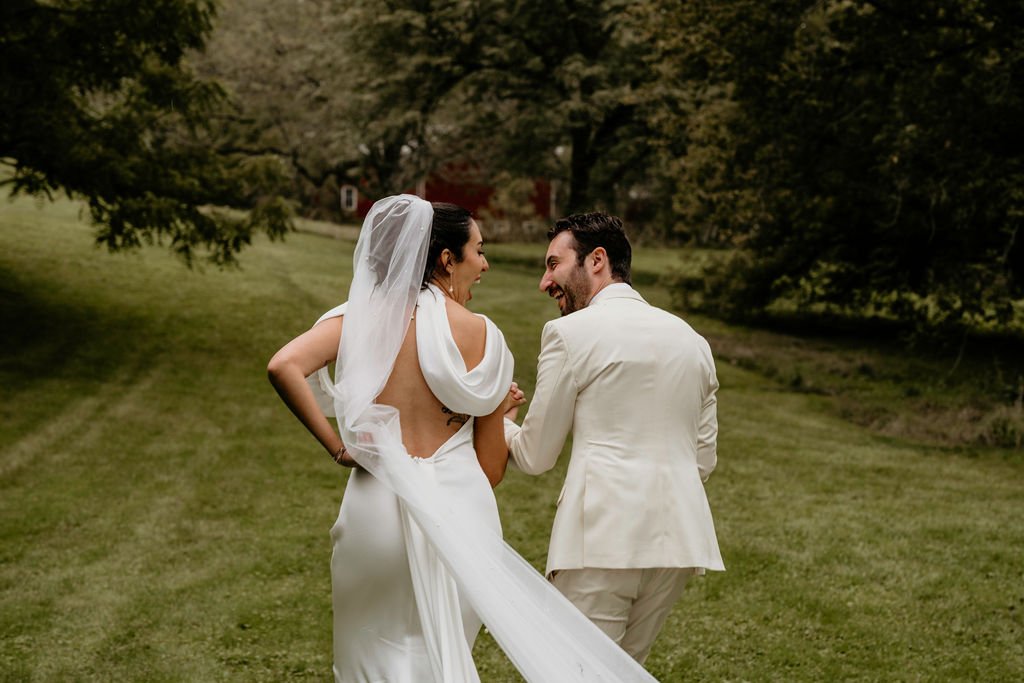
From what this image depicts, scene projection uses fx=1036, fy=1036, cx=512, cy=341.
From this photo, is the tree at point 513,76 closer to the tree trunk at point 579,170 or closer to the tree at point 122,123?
the tree trunk at point 579,170

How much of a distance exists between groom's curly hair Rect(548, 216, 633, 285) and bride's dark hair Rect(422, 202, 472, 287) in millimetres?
335

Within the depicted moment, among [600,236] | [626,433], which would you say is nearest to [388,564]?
[626,433]

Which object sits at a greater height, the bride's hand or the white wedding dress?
the bride's hand

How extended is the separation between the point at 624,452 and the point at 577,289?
0.62 m

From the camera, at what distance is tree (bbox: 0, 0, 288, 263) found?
47.7 ft

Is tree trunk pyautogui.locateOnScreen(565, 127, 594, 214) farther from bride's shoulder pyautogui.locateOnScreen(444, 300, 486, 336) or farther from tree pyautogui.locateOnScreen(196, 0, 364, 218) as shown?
bride's shoulder pyautogui.locateOnScreen(444, 300, 486, 336)

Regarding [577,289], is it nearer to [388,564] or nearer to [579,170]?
[388,564]

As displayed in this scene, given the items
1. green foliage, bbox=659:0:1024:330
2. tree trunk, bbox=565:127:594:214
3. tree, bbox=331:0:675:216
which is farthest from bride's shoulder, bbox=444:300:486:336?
tree trunk, bbox=565:127:594:214

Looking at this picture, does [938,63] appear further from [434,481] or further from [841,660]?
[434,481]

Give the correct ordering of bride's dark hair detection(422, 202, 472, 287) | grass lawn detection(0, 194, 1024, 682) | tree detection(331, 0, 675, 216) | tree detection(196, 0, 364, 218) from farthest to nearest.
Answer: tree detection(196, 0, 364, 218), tree detection(331, 0, 675, 216), grass lawn detection(0, 194, 1024, 682), bride's dark hair detection(422, 202, 472, 287)

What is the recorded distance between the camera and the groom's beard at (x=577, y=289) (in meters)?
3.71

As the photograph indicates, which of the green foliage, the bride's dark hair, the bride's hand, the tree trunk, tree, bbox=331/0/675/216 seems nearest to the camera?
the bride's dark hair

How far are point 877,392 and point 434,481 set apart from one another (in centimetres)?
1470

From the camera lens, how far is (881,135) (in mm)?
15477
